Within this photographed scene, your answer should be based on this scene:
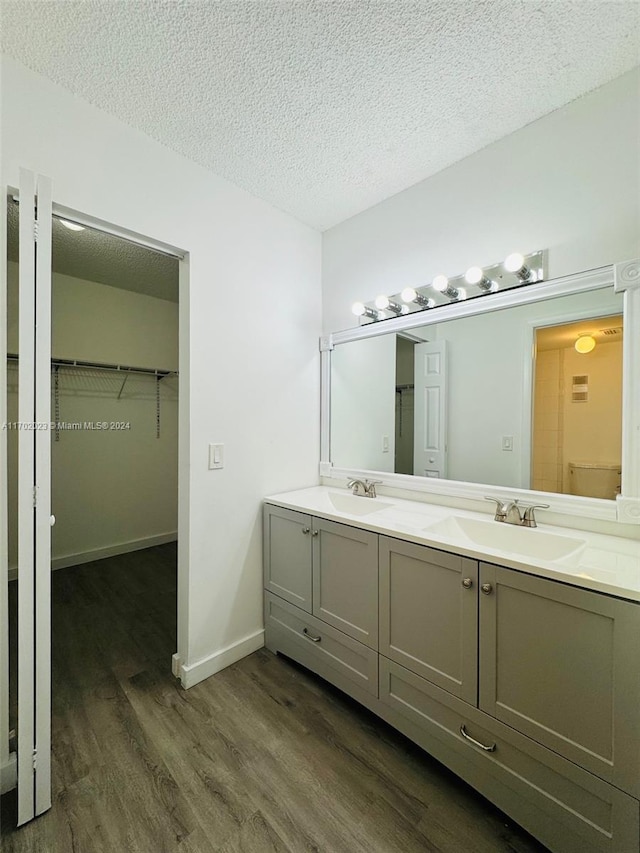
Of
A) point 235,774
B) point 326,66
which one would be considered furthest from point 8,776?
point 326,66

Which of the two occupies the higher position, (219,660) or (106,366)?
(106,366)

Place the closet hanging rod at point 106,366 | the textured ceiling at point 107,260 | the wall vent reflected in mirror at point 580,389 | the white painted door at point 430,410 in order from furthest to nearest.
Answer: the closet hanging rod at point 106,366 → the textured ceiling at point 107,260 → the white painted door at point 430,410 → the wall vent reflected in mirror at point 580,389

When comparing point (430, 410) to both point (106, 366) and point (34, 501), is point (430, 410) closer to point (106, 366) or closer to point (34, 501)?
point (34, 501)

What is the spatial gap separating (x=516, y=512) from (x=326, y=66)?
1.90m

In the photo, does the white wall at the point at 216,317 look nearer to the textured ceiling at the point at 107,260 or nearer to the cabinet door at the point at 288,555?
the cabinet door at the point at 288,555

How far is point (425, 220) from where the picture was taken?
1.96 meters

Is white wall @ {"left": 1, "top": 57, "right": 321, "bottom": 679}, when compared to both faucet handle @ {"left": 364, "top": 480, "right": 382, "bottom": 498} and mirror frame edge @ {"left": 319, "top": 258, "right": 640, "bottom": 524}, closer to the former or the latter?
faucet handle @ {"left": 364, "top": 480, "right": 382, "bottom": 498}

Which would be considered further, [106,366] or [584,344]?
[106,366]

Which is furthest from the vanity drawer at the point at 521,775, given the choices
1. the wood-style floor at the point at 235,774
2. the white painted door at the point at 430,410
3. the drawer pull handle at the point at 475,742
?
the white painted door at the point at 430,410

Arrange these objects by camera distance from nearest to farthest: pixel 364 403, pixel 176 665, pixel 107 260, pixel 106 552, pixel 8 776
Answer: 1. pixel 8 776
2. pixel 176 665
3. pixel 364 403
4. pixel 107 260
5. pixel 106 552

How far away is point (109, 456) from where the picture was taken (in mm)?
3447

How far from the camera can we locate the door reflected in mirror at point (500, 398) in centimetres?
145

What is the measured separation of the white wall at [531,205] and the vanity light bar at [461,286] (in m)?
0.07

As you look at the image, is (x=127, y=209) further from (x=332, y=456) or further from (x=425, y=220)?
(x=332, y=456)
